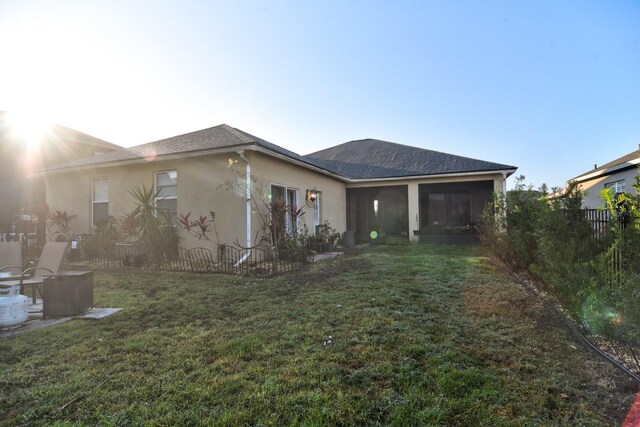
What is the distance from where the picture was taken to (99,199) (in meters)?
10.7

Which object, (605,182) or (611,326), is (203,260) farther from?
(605,182)

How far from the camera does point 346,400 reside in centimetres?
220

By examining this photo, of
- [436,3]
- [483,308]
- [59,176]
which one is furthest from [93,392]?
[59,176]

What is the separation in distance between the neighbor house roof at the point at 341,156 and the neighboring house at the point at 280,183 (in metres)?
0.05

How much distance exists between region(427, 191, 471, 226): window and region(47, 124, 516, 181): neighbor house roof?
4.79ft

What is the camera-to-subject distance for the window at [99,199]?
10.6 meters

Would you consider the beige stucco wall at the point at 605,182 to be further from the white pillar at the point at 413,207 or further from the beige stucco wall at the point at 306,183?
the beige stucco wall at the point at 306,183

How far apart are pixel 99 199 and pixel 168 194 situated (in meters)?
3.12

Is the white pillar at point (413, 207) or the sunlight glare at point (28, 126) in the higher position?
the sunlight glare at point (28, 126)

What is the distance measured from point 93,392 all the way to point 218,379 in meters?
0.89

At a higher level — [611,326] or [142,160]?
[142,160]

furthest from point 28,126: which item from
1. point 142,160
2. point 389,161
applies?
point 389,161

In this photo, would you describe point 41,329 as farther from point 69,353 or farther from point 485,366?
point 485,366

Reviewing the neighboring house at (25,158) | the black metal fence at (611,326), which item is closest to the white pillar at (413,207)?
the black metal fence at (611,326)
